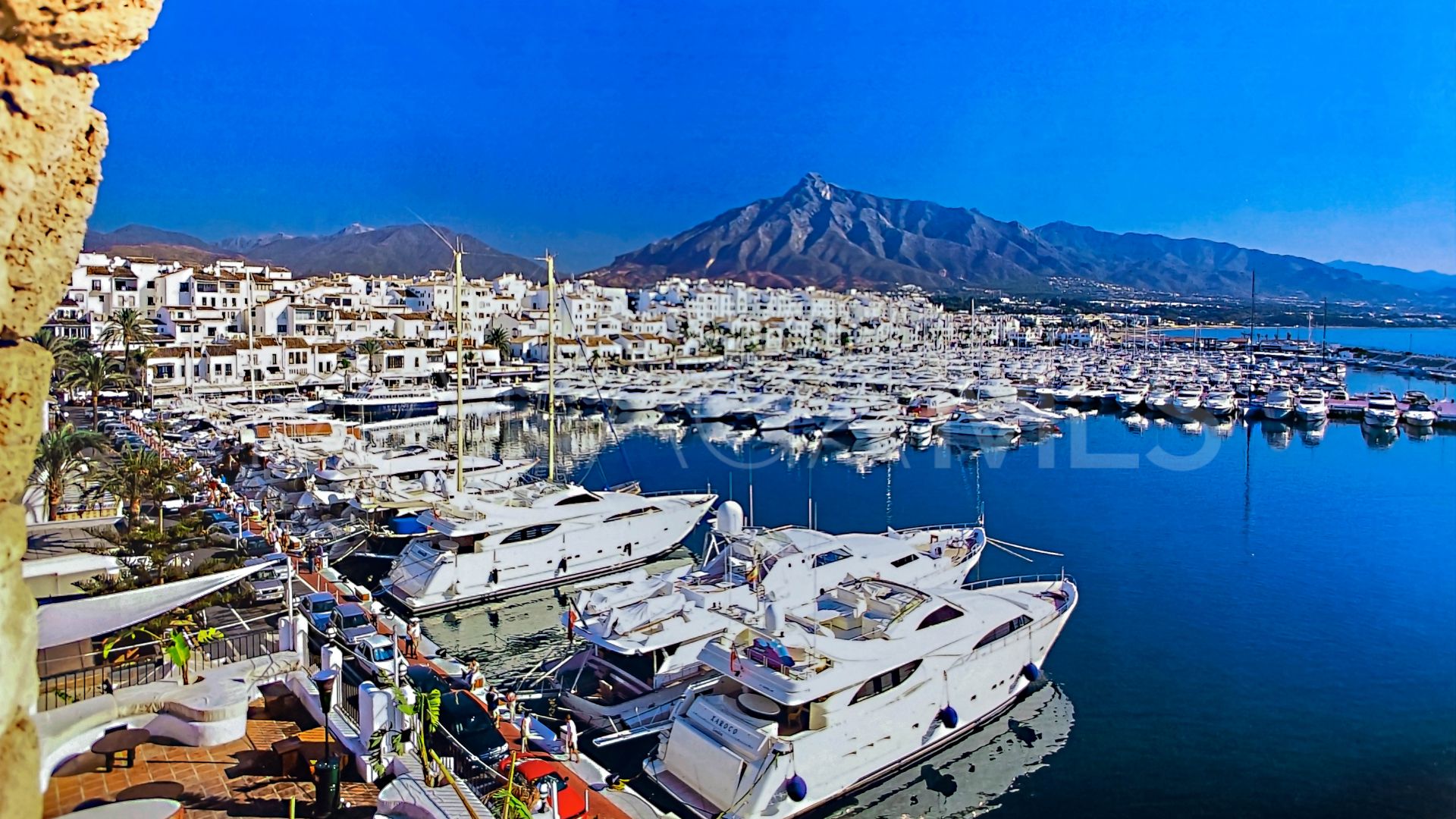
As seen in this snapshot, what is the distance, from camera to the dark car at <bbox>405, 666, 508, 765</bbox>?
39.6 feet

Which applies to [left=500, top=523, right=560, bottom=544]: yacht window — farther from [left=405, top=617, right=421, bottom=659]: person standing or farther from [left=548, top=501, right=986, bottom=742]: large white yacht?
[left=405, top=617, right=421, bottom=659]: person standing

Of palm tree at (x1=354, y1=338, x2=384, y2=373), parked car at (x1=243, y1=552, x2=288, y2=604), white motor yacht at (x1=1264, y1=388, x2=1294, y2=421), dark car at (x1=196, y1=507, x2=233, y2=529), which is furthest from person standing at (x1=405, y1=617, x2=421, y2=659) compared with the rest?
white motor yacht at (x1=1264, y1=388, x2=1294, y2=421)

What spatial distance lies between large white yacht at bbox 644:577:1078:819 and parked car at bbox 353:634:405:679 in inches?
155

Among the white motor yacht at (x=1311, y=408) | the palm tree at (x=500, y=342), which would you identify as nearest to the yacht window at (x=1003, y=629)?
the white motor yacht at (x=1311, y=408)

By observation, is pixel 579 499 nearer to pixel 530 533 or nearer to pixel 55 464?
pixel 530 533

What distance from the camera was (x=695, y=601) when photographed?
1633 centimetres

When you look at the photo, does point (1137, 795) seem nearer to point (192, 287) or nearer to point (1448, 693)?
point (1448, 693)

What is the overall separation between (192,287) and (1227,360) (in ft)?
302

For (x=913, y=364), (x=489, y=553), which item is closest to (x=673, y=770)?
(x=489, y=553)

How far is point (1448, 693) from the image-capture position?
56.1ft

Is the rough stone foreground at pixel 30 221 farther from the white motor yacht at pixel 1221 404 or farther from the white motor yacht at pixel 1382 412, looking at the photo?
the white motor yacht at pixel 1221 404

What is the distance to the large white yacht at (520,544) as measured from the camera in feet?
69.0

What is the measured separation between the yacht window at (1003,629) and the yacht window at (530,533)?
11467 millimetres

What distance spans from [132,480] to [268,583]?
710 centimetres
